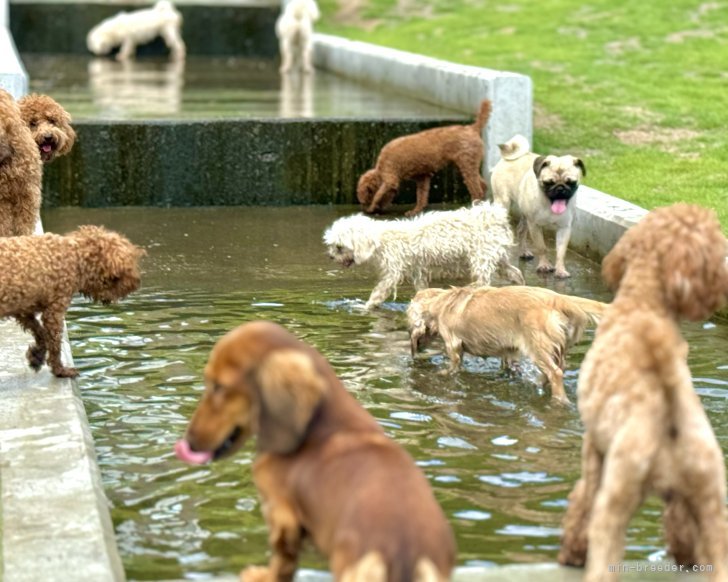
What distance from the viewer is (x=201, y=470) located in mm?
6469

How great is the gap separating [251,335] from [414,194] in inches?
401

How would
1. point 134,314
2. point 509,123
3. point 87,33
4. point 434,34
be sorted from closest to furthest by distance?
point 134,314 < point 509,123 < point 434,34 < point 87,33

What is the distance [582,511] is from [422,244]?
5.39 m

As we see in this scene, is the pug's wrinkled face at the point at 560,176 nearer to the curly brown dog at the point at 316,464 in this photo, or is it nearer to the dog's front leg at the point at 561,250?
the dog's front leg at the point at 561,250

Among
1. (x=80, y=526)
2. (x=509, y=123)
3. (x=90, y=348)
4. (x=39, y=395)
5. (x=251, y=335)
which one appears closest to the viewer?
(x=251, y=335)

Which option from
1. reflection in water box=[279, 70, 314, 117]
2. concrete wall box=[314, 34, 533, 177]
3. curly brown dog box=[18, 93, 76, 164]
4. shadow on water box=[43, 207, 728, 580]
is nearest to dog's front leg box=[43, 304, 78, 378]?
shadow on water box=[43, 207, 728, 580]

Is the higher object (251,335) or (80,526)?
(251,335)

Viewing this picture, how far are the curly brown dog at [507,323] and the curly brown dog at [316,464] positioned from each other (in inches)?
138

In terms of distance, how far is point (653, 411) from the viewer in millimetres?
4457

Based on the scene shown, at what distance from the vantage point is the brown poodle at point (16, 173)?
886cm

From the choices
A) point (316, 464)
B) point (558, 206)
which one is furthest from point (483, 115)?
point (316, 464)

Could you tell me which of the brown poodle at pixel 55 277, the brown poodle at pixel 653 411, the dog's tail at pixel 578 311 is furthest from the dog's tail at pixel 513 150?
the brown poodle at pixel 653 411

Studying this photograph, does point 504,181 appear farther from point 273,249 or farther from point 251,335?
point 251,335

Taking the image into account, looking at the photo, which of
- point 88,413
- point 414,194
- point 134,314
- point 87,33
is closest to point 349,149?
point 414,194
